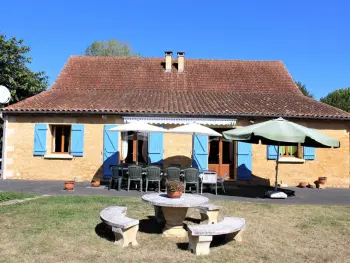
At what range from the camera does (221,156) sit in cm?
1428

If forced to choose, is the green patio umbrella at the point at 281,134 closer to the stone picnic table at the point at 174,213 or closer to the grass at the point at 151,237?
the grass at the point at 151,237

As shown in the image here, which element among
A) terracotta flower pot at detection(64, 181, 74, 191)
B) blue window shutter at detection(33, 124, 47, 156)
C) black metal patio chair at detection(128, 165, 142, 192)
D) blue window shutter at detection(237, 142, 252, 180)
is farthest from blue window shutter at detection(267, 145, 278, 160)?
blue window shutter at detection(33, 124, 47, 156)

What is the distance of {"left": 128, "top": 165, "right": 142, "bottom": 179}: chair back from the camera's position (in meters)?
10.9

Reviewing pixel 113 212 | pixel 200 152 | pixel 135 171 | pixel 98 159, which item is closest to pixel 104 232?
pixel 113 212

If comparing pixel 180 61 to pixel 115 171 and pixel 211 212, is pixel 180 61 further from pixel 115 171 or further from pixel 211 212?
pixel 211 212

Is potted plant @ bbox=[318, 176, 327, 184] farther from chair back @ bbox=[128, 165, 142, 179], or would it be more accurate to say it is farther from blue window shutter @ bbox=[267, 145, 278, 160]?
chair back @ bbox=[128, 165, 142, 179]

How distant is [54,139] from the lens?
14.2m

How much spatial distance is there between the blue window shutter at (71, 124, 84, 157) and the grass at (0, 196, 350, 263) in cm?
507

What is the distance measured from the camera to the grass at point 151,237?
4957 mm

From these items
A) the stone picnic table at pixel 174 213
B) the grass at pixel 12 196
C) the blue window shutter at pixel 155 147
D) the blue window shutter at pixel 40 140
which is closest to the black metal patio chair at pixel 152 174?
the blue window shutter at pixel 155 147

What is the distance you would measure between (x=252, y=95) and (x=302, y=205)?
8022 mm

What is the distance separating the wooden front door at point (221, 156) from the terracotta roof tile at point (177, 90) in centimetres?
164

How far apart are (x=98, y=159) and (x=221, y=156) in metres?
5.28

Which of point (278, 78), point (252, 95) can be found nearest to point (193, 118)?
point (252, 95)
